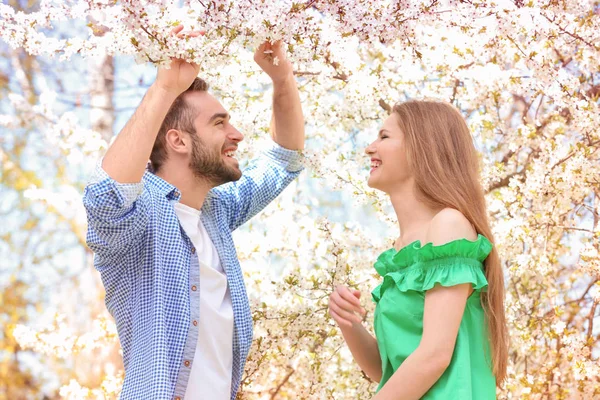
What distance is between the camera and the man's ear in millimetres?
2230

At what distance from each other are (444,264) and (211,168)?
2.75 feet

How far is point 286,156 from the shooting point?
8.21 ft

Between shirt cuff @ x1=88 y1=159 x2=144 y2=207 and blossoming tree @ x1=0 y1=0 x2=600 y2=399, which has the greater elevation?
blossoming tree @ x1=0 y1=0 x2=600 y2=399

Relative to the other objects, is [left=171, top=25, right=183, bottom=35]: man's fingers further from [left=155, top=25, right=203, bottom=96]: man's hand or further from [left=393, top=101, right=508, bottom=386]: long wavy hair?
[left=393, top=101, right=508, bottom=386]: long wavy hair

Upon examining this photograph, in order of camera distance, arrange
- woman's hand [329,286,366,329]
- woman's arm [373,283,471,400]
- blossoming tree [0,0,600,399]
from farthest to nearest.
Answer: blossoming tree [0,0,600,399] → woman's hand [329,286,366,329] → woman's arm [373,283,471,400]

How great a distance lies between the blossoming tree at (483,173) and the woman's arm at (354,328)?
54cm

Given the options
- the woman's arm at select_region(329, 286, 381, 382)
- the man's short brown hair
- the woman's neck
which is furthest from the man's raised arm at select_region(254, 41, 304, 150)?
the woman's arm at select_region(329, 286, 381, 382)

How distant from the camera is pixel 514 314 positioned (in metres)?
3.20

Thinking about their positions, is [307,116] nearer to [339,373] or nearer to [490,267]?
[339,373]

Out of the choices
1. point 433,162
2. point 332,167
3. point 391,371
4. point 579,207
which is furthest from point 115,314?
point 579,207

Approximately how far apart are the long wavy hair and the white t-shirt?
65cm

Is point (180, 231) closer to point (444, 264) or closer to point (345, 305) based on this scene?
point (345, 305)

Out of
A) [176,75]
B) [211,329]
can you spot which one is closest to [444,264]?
[211,329]

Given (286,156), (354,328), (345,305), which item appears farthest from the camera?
(286,156)
